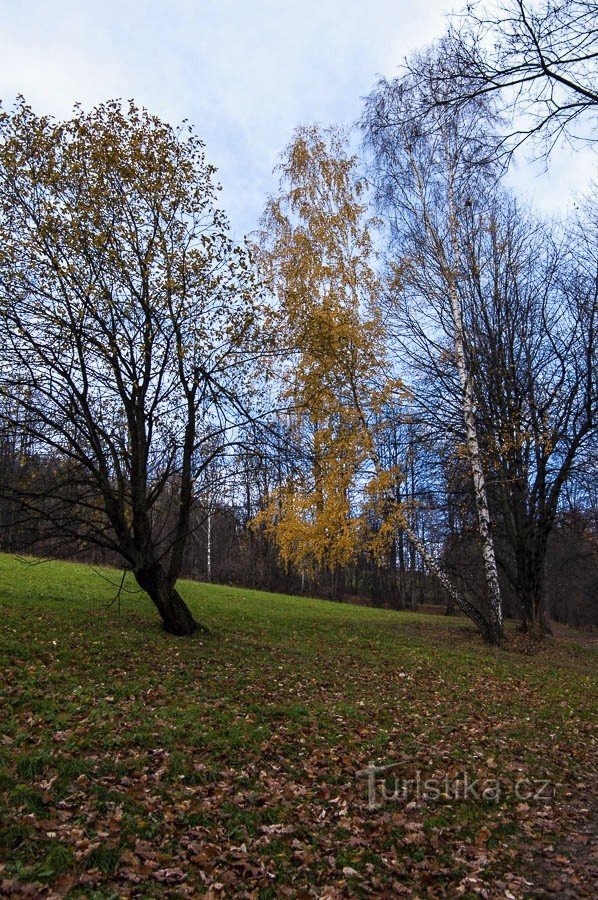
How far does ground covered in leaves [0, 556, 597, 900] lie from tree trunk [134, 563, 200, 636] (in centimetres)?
79

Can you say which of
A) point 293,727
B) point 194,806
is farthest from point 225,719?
point 194,806

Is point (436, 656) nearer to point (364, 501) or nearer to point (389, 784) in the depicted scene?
point (364, 501)

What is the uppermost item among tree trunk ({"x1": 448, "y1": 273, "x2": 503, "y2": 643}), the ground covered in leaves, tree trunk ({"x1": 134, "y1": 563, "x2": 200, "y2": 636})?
tree trunk ({"x1": 448, "y1": 273, "x2": 503, "y2": 643})

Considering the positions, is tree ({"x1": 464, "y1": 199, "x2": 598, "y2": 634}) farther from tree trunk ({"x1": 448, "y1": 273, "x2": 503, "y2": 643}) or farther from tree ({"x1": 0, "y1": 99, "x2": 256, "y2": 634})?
tree ({"x1": 0, "y1": 99, "x2": 256, "y2": 634})

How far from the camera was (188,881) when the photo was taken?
3.55 m

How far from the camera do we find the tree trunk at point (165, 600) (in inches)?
400

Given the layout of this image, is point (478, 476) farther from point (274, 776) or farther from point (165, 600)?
point (274, 776)

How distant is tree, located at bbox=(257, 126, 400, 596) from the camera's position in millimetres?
11828

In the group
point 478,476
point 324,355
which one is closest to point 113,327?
Answer: point 324,355

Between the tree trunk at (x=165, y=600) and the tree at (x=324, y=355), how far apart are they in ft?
9.53

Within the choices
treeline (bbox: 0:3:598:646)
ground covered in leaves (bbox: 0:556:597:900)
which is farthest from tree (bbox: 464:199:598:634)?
ground covered in leaves (bbox: 0:556:597:900)

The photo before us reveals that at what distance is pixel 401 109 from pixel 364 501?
9.83 meters

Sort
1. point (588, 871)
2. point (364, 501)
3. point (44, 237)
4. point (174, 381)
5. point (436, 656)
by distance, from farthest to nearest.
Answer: point (364, 501)
point (436, 656)
point (174, 381)
point (44, 237)
point (588, 871)

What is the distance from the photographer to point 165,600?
10500 mm
